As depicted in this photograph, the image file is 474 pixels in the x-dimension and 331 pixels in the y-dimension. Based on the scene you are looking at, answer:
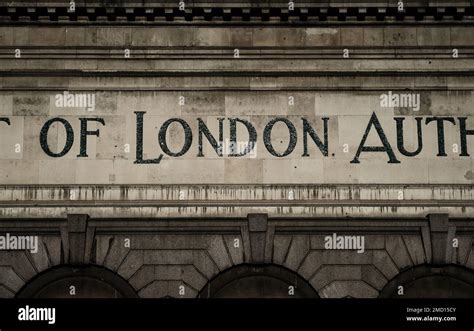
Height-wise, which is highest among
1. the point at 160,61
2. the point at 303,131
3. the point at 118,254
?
the point at 160,61

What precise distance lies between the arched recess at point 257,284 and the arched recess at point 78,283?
2278 mm

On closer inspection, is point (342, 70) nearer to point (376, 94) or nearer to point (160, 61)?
point (376, 94)

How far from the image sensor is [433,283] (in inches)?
1273

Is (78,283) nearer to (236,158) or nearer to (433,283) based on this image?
(236,158)

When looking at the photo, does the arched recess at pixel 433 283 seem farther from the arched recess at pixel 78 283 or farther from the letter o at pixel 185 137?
the arched recess at pixel 78 283

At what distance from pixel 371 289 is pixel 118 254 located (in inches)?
278

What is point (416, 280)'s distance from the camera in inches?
1272

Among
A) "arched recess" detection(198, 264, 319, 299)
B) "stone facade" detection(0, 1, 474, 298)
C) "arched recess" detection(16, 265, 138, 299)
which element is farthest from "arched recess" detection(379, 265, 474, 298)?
"arched recess" detection(16, 265, 138, 299)

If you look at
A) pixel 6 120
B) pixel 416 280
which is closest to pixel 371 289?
pixel 416 280

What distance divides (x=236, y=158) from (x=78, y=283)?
5.69 m

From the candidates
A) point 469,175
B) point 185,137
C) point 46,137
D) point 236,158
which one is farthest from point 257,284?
point 46,137

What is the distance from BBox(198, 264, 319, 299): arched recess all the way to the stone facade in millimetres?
48

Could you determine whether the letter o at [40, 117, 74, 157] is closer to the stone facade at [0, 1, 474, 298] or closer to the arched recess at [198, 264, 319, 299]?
the stone facade at [0, 1, 474, 298]

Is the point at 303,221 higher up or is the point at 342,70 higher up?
the point at 342,70
